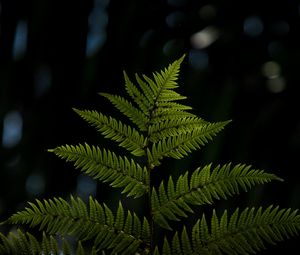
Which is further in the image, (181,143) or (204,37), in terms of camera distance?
(204,37)

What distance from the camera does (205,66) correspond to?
3.35ft

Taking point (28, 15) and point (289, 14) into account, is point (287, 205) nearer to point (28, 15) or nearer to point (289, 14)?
point (289, 14)

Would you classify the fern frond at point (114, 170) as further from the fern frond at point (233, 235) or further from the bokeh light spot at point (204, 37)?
the bokeh light spot at point (204, 37)

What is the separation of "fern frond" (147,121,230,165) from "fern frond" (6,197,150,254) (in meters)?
0.04

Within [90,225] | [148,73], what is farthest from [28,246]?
[148,73]

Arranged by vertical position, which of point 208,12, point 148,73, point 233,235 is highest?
Result: point 208,12

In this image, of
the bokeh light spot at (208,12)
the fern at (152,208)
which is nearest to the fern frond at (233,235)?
the fern at (152,208)

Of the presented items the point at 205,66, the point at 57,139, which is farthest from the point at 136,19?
the point at 57,139

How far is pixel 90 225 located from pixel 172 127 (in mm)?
71

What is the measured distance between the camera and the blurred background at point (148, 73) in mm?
975

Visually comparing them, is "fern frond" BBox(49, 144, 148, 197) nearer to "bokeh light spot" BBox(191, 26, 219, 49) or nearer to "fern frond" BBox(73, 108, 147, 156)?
"fern frond" BBox(73, 108, 147, 156)

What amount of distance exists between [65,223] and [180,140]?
0.25 feet

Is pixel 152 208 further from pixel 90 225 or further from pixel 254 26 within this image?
pixel 254 26

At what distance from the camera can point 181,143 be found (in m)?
0.27
